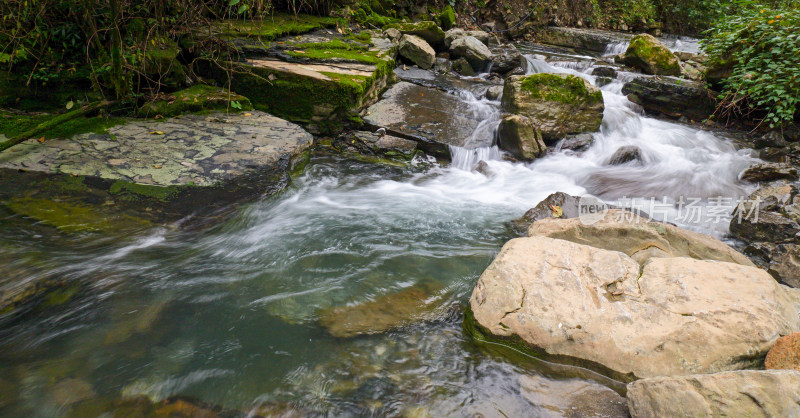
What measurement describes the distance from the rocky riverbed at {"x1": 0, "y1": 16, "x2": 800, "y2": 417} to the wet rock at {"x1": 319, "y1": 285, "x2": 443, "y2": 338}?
0.7 inches

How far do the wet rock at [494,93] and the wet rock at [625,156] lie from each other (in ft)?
8.21

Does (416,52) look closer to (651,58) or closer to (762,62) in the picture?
(651,58)

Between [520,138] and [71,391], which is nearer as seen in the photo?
[71,391]

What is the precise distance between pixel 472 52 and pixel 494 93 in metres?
2.25

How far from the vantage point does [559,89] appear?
7453 mm

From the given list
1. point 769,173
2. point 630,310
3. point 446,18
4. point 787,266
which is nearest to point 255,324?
point 630,310

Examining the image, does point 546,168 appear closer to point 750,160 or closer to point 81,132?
point 750,160

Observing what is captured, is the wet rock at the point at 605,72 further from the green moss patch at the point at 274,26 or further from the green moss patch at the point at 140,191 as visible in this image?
the green moss patch at the point at 140,191

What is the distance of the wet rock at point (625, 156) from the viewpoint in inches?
279

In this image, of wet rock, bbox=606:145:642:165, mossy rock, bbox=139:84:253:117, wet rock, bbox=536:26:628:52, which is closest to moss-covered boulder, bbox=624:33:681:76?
wet rock, bbox=536:26:628:52

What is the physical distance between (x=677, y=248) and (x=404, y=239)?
2583 millimetres

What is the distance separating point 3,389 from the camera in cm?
228

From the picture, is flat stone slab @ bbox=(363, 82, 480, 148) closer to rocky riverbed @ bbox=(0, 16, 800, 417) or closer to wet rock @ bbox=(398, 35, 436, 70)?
rocky riverbed @ bbox=(0, 16, 800, 417)

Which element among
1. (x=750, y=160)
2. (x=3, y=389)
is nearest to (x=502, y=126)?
(x=750, y=160)
